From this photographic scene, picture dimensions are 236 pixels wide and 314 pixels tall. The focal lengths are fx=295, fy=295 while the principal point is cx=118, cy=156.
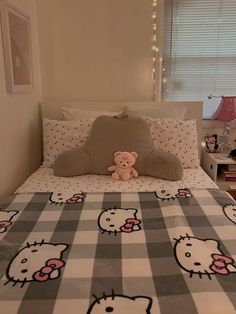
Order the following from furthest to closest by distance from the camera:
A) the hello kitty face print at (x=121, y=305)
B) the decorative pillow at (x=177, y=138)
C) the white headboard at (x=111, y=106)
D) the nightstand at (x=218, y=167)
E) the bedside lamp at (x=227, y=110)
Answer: the white headboard at (x=111, y=106) → the bedside lamp at (x=227, y=110) → the nightstand at (x=218, y=167) → the decorative pillow at (x=177, y=138) → the hello kitty face print at (x=121, y=305)

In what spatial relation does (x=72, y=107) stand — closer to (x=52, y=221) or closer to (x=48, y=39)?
(x=48, y=39)

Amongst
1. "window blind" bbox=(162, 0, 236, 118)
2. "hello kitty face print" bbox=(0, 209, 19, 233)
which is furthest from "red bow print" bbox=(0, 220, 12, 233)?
"window blind" bbox=(162, 0, 236, 118)

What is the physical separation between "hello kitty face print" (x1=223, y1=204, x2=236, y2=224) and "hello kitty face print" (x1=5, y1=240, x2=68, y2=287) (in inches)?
30.3

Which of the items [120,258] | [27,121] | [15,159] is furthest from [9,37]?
[120,258]

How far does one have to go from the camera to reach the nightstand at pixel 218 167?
233 centimetres

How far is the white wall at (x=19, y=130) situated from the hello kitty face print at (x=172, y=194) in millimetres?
1026

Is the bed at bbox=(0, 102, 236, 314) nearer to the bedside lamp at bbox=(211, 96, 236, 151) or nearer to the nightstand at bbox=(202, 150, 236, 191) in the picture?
the nightstand at bbox=(202, 150, 236, 191)

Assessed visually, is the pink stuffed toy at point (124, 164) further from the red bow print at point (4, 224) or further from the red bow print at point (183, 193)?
the red bow print at point (4, 224)

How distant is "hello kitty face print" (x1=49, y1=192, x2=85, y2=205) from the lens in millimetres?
1604

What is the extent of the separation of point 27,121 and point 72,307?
179cm

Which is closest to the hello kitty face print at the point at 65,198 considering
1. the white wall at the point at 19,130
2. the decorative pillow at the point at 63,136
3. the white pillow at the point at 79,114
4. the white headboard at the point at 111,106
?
the white wall at the point at 19,130

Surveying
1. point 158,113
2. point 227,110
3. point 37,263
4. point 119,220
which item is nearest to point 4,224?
point 37,263

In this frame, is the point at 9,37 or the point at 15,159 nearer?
the point at 9,37

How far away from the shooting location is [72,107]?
259 centimetres
